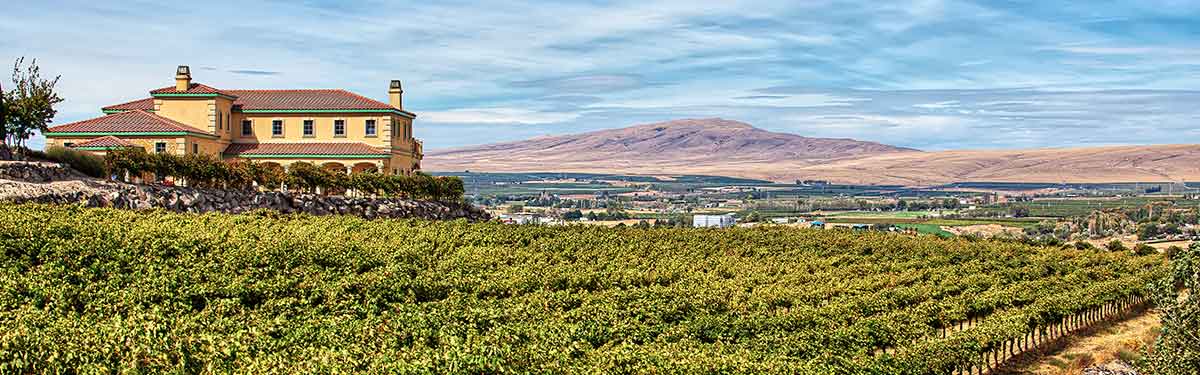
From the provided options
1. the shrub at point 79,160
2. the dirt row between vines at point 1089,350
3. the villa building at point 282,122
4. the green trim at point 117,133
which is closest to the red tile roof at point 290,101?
the villa building at point 282,122

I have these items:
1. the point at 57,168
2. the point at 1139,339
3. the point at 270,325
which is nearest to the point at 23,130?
the point at 57,168

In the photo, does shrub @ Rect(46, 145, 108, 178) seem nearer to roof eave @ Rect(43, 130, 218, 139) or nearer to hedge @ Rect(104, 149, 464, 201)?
hedge @ Rect(104, 149, 464, 201)

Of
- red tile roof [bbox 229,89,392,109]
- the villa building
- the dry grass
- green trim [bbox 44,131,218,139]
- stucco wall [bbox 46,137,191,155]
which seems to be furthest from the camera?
red tile roof [bbox 229,89,392,109]

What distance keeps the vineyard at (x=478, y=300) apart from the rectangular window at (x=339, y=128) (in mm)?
16959

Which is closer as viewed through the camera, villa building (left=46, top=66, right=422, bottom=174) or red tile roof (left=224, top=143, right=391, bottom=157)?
villa building (left=46, top=66, right=422, bottom=174)

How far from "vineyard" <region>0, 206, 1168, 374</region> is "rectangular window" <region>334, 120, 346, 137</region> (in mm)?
16959

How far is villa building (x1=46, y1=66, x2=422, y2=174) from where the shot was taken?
53656mm

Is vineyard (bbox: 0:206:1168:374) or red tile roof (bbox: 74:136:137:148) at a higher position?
red tile roof (bbox: 74:136:137:148)

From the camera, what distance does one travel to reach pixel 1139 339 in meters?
33.1

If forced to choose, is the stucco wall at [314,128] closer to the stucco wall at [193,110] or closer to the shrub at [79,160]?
the stucco wall at [193,110]

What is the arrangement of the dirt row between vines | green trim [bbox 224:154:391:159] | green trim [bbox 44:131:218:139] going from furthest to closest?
green trim [bbox 224:154:391:159] → green trim [bbox 44:131:218:139] → the dirt row between vines

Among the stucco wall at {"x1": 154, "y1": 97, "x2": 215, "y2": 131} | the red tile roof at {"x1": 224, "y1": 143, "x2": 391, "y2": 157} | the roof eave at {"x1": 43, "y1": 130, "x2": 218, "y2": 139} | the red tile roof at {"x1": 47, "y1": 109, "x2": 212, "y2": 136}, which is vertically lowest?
the red tile roof at {"x1": 224, "y1": 143, "x2": 391, "y2": 157}

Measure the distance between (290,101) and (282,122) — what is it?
1266 mm

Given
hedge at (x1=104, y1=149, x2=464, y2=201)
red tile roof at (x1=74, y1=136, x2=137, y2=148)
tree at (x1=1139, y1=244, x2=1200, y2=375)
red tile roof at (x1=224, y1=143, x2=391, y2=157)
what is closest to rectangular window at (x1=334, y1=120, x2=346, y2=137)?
red tile roof at (x1=224, y1=143, x2=391, y2=157)
